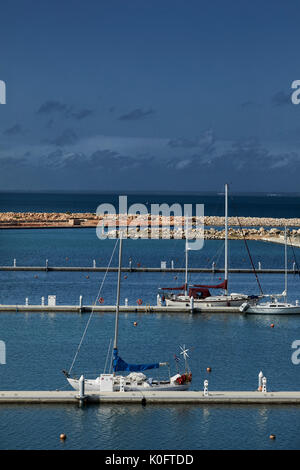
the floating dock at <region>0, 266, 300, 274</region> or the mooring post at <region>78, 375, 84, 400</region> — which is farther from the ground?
the floating dock at <region>0, 266, 300, 274</region>

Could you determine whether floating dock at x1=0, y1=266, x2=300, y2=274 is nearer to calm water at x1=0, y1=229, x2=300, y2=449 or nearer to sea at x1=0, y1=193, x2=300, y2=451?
sea at x1=0, y1=193, x2=300, y2=451

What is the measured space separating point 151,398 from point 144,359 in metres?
9.39

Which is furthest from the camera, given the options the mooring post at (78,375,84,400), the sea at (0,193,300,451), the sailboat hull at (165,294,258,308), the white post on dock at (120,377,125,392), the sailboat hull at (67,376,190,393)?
the sailboat hull at (165,294,258,308)

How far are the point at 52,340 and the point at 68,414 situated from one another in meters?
16.0

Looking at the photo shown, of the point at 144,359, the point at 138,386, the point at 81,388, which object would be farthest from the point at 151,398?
the point at 144,359

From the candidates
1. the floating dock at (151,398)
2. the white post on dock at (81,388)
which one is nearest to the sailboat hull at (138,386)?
the floating dock at (151,398)

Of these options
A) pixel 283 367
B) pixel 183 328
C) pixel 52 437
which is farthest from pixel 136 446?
pixel 183 328

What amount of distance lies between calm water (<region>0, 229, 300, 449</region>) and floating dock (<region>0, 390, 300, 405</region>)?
1.24ft

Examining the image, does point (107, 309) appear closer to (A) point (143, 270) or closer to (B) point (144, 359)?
(B) point (144, 359)

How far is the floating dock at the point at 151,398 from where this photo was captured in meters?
36.8

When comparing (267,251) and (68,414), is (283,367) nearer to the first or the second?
(68,414)

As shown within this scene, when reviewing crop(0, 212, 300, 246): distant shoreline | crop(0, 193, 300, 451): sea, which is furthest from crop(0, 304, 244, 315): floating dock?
crop(0, 212, 300, 246): distant shoreline

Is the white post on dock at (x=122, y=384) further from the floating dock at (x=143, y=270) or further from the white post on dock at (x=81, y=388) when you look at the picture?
the floating dock at (x=143, y=270)

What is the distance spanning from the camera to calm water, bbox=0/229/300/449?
Result: 34.1 m
